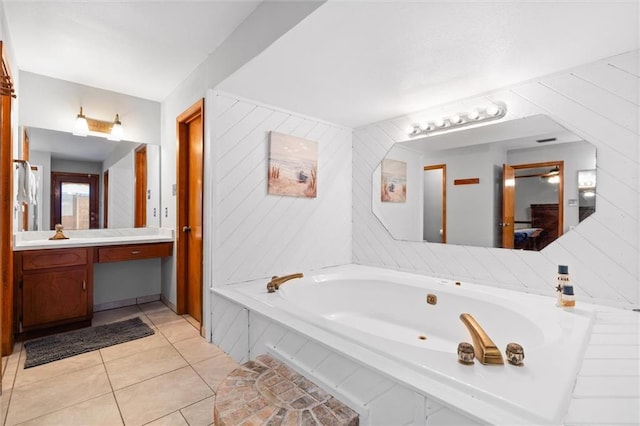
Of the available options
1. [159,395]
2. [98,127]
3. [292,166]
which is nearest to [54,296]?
[159,395]

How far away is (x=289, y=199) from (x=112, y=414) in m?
1.91

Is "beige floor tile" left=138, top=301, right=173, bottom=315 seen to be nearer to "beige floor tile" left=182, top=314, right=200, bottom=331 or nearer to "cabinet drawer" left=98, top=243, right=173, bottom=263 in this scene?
"beige floor tile" left=182, top=314, right=200, bottom=331

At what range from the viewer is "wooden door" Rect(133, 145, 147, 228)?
3.36m

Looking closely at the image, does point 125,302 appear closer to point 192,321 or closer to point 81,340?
point 81,340

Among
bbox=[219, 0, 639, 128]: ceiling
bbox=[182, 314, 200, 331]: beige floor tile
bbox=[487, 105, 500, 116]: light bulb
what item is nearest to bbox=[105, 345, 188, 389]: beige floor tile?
bbox=[182, 314, 200, 331]: beige floor tile

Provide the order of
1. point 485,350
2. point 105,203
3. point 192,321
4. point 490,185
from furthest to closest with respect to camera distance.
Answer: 1. point 105,203
2. point 192,321
3. point 490,185
4. point 485,350

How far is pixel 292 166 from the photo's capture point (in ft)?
9.25

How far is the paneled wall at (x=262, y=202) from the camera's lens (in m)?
2.38

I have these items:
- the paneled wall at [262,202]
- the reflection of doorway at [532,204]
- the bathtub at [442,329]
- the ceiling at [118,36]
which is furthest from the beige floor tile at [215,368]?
the ceiling at [118,36]

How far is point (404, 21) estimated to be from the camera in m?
1.49

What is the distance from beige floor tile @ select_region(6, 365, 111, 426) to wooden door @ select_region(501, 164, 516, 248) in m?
2.85

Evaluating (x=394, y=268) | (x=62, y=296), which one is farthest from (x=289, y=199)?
(x=62, y=296)

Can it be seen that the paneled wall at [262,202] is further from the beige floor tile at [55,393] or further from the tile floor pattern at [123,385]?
the beige floor tile at [55,393]

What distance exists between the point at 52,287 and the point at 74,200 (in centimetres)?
94
